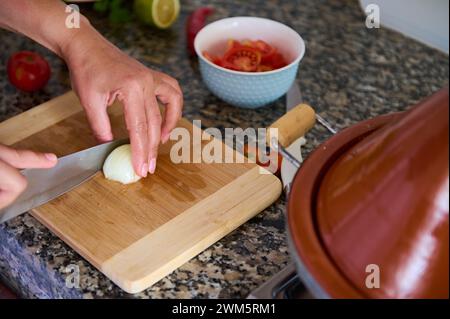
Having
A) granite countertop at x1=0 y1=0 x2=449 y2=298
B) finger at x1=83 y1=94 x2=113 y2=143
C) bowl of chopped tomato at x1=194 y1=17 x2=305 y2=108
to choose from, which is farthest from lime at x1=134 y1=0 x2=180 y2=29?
finger at x1=83 y1=94 x2=113 y2=143

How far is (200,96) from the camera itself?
1255 mm

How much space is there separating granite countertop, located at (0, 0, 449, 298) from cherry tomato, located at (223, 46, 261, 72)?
0.09m

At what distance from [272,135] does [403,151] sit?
0.35 m

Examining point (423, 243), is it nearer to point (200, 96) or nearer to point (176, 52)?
point (200, 96)

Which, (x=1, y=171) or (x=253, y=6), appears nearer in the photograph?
(x=1, y=171)

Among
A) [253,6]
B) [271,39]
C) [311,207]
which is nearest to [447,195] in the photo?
[311,207]

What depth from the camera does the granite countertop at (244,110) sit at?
889mm

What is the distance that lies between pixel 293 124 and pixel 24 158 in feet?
1.31

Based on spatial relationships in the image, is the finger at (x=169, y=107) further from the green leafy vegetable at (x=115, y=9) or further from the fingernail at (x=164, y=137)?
the green leafy vegetable at (x=115, y=9)

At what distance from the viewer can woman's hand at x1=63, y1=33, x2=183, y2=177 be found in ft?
3.17

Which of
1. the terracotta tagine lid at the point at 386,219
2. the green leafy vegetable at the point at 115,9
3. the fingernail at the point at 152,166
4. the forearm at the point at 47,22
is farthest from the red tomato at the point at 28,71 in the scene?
the terracotta tagine lid at the point at 386,219

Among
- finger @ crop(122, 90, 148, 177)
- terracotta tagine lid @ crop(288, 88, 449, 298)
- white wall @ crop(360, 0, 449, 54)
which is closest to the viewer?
terracotta tagine lid @ crop(288, 88, 449, 298)

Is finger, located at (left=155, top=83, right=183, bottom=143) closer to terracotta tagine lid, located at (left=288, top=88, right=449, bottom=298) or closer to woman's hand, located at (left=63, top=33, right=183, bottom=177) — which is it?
woman's hand, located at (left=63, top=33, right=183, bottom=177)

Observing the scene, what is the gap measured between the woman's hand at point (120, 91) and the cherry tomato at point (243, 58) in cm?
19
